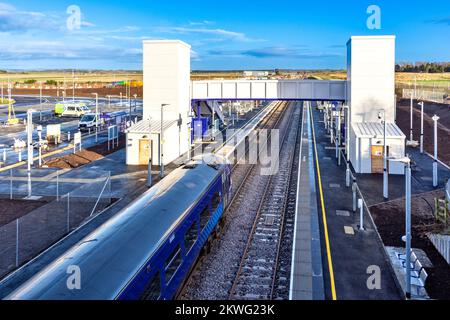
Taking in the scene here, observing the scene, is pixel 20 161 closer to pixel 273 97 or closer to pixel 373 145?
pixel 273 97

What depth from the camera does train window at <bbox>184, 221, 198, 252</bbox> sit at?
13.2 meters

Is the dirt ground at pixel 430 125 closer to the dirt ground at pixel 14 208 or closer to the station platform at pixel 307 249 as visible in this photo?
the station platform at pixel 307 249

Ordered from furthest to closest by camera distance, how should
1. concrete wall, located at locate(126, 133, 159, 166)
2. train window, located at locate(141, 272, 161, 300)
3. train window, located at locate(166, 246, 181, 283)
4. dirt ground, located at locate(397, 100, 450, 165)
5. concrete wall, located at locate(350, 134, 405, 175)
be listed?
dirt ground, located at locate(397, 100, 450, 165), concrete wall, located at locate(126, 133, 159, 166), concrete wall, located at locate(350, 134, 405, 175), train window, located at locate(166, 246, 181, 283), train window, located at locate(141, 272, 161, 300)

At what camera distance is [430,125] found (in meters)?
56.8

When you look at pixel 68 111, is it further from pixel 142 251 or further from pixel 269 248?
pixel 142 251

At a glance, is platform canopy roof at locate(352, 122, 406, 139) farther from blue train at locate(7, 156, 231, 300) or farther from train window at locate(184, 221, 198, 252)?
train window at locate(184, 221, 198, 252)

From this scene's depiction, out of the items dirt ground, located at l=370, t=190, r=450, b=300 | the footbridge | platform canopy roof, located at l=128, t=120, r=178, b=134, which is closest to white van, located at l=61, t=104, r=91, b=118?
the footbridge

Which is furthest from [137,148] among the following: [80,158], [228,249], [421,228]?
[421,228]

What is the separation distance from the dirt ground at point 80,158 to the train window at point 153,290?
25.6 metres

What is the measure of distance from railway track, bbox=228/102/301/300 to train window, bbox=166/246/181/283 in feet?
7.44

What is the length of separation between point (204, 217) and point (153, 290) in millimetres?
5720
